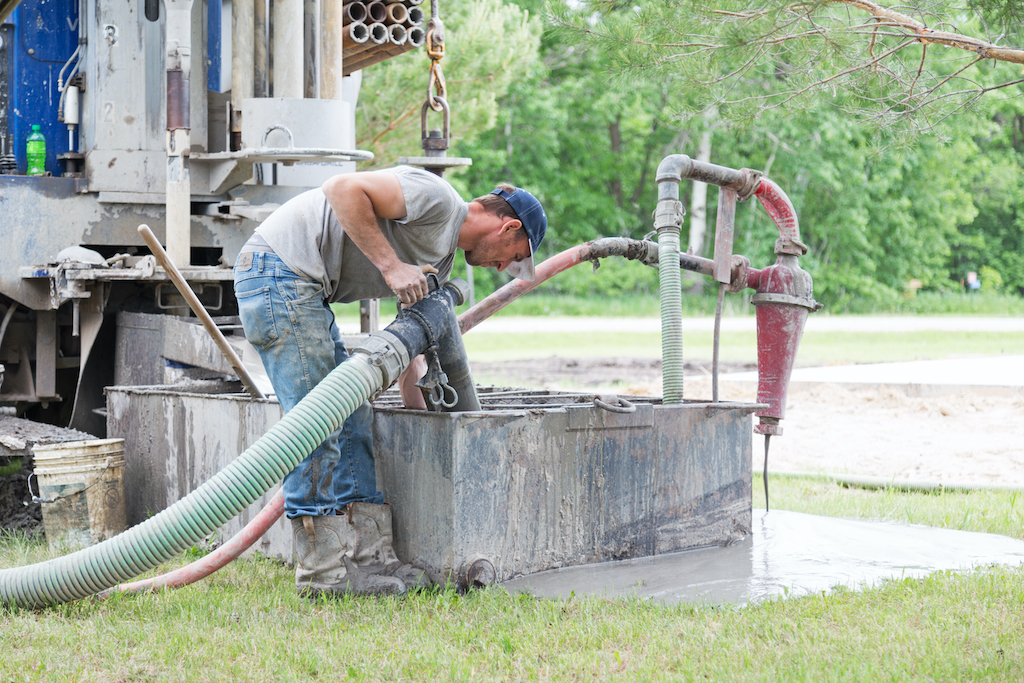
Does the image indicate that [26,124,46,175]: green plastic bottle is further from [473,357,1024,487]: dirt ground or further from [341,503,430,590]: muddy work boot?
[473,357,1024,487]: dirt ground

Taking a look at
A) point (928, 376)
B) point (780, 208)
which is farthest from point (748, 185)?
point (928, 376)

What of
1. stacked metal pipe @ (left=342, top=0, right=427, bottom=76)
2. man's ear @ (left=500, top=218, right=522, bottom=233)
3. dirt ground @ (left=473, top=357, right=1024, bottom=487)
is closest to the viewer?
man's ear @ (left=500, top=218, right=522, bottom=233)

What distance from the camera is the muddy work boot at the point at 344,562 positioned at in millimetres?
4020

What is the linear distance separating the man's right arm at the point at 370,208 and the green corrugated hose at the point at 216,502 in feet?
1.21

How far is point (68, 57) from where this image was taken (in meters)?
6.62

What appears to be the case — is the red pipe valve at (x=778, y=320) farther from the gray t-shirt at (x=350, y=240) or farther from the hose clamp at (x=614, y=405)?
the gray t-shirt at (x=350, y=240)

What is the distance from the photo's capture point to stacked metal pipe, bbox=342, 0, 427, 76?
7121mm

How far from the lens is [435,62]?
6.19 meters

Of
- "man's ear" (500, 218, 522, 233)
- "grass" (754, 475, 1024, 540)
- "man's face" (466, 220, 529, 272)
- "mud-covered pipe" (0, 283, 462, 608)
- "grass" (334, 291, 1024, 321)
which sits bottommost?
"grass" (334, 291, 1024, 321)

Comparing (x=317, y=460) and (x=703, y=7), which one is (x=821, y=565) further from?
(x=703, y=7)

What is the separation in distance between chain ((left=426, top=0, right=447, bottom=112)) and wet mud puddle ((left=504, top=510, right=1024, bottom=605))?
296cm

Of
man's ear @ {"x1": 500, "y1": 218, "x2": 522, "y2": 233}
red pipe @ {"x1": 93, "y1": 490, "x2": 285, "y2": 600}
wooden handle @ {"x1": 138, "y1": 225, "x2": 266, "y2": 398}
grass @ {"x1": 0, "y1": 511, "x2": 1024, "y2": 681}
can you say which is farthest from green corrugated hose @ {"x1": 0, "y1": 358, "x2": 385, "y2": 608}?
wooden handle @ {"x1": 138, "y1": 225, "x2": 266, "y2": 398}

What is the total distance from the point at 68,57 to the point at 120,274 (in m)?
1.66

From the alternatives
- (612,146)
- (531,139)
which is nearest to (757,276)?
(531,139)
